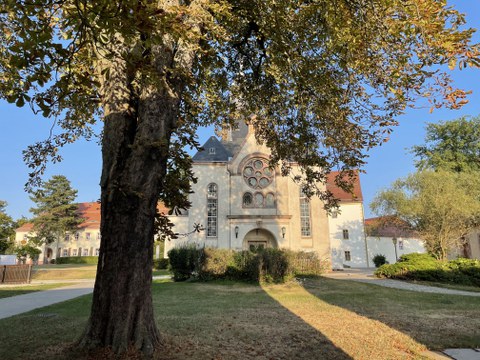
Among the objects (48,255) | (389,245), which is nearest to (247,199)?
(389,245)

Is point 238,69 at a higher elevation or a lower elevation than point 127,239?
higher

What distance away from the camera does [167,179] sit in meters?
5.26

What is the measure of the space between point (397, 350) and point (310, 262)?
48.6 feet

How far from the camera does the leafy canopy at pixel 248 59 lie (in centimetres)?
285

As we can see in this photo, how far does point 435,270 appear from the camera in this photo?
1786 cm

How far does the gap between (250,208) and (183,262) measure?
455 inches

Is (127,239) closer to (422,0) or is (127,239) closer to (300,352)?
(300,352)

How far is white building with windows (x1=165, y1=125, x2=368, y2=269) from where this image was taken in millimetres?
28125

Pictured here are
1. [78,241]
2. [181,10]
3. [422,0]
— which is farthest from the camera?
[78,241]

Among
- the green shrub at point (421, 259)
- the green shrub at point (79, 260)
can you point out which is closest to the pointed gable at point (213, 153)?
the green shrub at point (421, 259)

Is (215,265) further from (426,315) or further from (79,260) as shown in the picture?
(79,260)

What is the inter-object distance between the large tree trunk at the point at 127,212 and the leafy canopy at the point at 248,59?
26cm

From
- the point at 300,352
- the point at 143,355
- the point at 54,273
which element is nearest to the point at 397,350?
the point at 300,352

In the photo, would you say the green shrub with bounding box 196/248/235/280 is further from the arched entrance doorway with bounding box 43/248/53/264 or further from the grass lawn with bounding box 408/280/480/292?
the arched entrance doorway with bounding box 43/248/53/264
